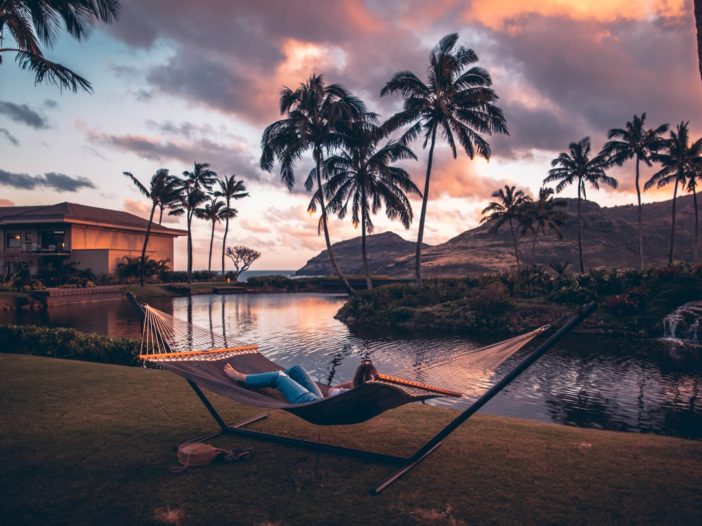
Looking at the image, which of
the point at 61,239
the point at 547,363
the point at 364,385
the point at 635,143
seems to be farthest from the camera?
the point at 61,239

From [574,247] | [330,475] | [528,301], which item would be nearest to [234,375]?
[330,475]

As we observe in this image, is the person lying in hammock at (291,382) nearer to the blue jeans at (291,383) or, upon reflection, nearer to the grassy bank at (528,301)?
the blue jeans at (291,383)

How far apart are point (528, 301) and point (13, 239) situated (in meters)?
41.7

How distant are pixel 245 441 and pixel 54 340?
7332 mm

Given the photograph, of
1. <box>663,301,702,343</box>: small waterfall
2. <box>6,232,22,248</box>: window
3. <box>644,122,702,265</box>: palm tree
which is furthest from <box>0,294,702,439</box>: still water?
<box>644,122,702,265</box>: palm tree

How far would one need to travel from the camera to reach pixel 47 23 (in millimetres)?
12664

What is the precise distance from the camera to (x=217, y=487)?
Result: 3.45m

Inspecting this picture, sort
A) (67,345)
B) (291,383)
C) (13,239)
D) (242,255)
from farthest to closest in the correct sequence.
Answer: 1. (242,255)
2. (13,239)
3. (67,345)
4. (291,383)

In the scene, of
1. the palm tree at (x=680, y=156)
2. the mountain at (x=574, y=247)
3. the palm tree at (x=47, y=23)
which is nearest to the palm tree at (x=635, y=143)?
the palm tree at (x=680, y=156)

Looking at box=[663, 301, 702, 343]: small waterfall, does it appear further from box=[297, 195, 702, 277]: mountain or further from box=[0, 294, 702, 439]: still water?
box=[297, 195, 702, 277]: mountain

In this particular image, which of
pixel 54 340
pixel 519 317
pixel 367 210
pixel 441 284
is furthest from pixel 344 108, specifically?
pixel 54 340

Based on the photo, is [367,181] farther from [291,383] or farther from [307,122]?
[291,383]

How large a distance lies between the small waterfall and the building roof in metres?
39.6

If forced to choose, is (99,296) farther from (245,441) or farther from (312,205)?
(245,441)
